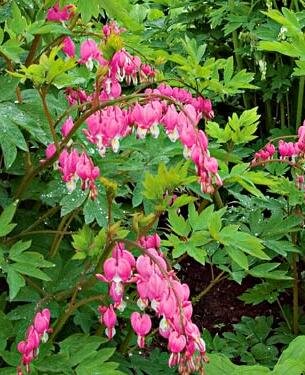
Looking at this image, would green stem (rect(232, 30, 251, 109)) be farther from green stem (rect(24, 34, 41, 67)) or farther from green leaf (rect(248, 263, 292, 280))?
green stem (rect(24, 34, 41, 67))

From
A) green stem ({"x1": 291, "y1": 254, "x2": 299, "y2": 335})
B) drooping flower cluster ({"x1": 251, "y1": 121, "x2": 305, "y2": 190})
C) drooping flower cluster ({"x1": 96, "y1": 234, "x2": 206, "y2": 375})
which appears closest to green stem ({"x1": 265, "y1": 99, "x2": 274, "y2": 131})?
green stem ({"x1": 291, "y1": 254, "x2": 299, "y2": 335})

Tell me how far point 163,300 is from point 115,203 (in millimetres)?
807

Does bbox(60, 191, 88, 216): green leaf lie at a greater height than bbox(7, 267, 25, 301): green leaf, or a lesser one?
greater

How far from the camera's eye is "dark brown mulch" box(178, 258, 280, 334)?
12.5 ft

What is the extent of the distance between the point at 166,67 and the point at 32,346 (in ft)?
9.64

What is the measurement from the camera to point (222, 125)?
468 centimetres

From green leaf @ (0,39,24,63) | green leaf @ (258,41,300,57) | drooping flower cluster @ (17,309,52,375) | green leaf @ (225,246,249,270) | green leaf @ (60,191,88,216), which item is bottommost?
drooping flower cluster @ (17,309,52,375)

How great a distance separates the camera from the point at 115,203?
7.51ft

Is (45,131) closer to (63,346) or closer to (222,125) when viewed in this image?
(63,346)

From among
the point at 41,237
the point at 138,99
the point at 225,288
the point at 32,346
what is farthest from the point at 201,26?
the point at 32,346

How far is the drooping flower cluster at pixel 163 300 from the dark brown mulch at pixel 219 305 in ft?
7.05

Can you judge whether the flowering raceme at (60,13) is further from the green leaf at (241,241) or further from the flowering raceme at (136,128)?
the green leaf at (241,241)

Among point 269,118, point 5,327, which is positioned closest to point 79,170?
point 5,327

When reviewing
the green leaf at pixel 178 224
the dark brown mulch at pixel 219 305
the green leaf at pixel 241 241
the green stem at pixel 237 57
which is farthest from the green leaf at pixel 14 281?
the green stem at pixel 237 57
